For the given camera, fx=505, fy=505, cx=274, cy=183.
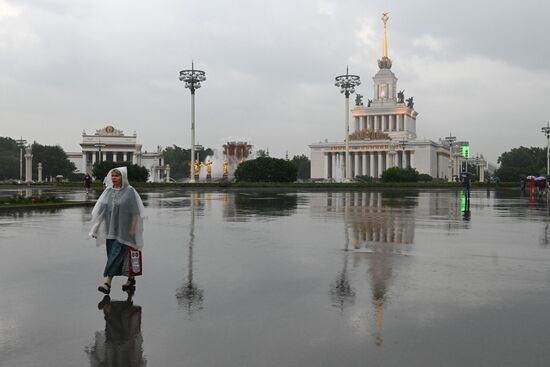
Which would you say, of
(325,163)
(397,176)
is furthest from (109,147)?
(397,176)

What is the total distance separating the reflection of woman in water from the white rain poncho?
108 centimetres

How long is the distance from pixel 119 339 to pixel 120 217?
239cm

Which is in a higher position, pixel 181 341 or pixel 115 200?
pixel 115 200

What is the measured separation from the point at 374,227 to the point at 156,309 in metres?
8.98

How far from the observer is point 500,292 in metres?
6.39

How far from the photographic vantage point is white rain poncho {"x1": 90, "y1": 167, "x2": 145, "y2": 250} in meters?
6.79

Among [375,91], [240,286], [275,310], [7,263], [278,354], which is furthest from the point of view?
[375,91]

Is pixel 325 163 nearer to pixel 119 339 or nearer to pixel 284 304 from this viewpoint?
pixel 284 304

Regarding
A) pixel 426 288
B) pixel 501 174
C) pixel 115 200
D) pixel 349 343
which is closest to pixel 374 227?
pixel 426 288

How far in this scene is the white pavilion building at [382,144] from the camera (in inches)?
4272

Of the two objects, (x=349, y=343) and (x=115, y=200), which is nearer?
(x=349, y=343)

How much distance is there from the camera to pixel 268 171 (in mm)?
62125

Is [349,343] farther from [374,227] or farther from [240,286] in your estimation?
[374,227]

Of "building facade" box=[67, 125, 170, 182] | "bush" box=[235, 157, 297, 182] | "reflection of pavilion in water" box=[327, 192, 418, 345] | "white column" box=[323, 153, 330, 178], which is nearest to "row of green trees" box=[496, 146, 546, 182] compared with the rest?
"white column" box=[323, 153, 330, 178]
